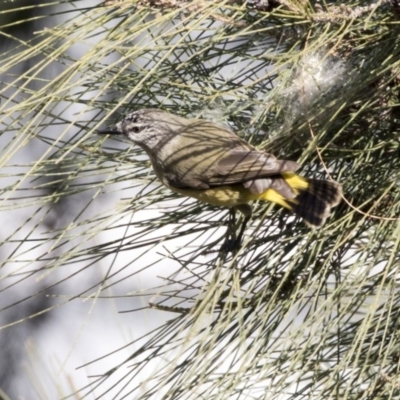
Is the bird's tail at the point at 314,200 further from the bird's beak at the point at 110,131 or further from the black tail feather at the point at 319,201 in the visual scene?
the bird's beak at the point at 110,131

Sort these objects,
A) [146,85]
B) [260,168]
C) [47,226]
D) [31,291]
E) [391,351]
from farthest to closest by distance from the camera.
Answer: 1. [31,291]
2. [47,226]
3. [260,168]
4. [146,85]
5. [391,351]

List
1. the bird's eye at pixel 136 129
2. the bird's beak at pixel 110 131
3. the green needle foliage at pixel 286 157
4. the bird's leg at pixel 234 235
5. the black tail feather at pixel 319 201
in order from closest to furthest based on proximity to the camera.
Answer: the green needle foliage at pixel 286 157 → the black tail feather at pixel 319 201 → the bird's leg at pixel 234 235 → the bird's beak at pixel 110 131 → the bird's eye at pixel 136 129

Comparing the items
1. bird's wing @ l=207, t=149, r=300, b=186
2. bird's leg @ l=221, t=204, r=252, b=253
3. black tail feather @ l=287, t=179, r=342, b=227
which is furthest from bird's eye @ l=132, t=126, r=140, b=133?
black tail feather @ l=287, t=179, r=342, b=227

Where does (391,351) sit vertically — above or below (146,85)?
below

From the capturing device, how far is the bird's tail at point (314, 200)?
1796mm

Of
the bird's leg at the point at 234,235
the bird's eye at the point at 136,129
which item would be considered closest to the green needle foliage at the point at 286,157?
the bird's leg at the point at 234,235

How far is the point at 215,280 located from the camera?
5.86 feet

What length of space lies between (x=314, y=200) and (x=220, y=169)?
0.66 metres

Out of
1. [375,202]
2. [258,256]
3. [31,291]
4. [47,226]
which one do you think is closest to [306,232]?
[258,256]

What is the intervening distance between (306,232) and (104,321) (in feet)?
10.9

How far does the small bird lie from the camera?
192 centimetres

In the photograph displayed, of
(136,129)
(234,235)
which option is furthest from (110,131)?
(234,235)

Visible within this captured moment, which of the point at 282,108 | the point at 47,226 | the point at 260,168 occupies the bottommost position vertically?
the point at 47,226

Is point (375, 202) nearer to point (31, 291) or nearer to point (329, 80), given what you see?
point (329, 80)
